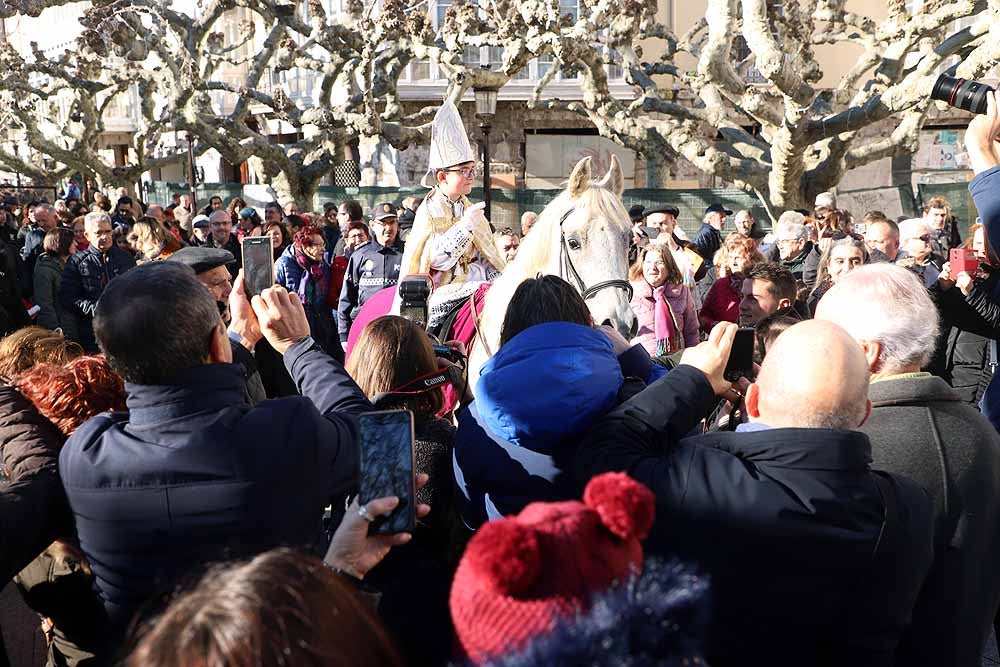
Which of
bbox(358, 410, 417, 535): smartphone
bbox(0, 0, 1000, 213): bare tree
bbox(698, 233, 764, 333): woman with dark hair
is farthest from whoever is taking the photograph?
bbox(0, 0, 1000, 213): bare tree

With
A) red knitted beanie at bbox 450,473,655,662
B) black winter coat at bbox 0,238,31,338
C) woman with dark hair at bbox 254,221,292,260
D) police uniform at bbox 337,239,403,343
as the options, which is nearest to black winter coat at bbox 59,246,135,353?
black winter coat at bbox 0,238,31,338

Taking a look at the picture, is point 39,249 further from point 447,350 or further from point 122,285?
point 122,285

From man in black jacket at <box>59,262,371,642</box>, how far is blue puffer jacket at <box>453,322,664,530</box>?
411 millimetres

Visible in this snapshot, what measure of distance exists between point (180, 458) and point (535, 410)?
819 mm

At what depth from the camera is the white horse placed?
14.1 ft

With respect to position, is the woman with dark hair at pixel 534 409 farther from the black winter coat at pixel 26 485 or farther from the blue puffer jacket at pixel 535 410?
the black winter coat at pixel 26 485

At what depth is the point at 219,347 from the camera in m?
2.07

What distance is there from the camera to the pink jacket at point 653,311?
5.80 meters

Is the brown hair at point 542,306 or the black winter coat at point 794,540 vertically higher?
the brown hair at point 542,306

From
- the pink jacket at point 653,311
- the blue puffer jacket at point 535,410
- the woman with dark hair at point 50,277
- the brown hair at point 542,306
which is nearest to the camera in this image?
the blue puffer jacket at point 535,410

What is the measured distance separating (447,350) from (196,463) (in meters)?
1.82

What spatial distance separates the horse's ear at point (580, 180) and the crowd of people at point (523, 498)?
1923 millimetres

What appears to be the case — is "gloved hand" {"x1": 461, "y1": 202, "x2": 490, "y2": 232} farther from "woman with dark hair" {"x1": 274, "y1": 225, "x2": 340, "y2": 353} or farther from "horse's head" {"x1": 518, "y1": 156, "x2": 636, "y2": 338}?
"woman with dark hair" {"x1": 274, "y1": 225, "x2": 340, "y2": 353}

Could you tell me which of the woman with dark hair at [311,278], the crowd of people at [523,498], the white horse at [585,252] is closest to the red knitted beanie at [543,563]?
the crowd of people at [523,498]
